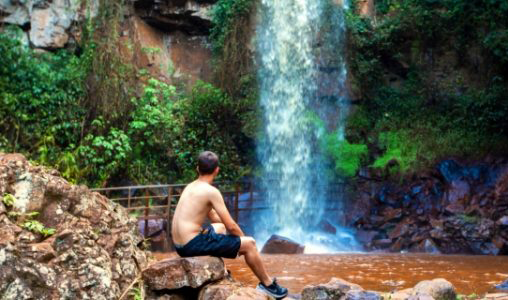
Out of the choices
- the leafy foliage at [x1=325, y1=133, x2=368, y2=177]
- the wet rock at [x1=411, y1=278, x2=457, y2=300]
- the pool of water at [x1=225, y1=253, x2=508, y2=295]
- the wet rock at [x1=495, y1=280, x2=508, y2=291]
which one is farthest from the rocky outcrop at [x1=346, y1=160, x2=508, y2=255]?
the wet rock at [x1=411, y1=278, x2=457, y2=300]

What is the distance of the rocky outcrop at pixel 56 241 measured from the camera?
12.6 ft

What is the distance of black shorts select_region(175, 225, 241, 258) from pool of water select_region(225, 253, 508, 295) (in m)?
2.31

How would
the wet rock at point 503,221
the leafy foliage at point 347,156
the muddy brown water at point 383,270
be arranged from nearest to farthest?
1. the muddy brown water at point 383,270
2. the wet rock at point 503,221
3. the leafy foliage at point 347,156

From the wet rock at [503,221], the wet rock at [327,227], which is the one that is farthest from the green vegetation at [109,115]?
the wet rock at [503,221]

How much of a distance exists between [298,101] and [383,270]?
24.8 ft

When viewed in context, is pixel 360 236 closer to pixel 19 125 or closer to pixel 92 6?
pixel 19 125

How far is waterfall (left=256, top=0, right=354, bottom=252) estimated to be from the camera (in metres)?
14.2

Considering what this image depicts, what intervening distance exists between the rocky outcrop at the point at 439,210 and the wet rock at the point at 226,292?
771 centimetres

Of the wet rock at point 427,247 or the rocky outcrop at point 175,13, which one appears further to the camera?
the rocky outcrop at point 175,13

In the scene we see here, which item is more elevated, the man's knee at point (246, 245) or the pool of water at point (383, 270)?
the man's knee at point (246, 245)

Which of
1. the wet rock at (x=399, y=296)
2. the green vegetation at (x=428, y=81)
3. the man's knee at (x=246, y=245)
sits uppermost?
the green vegetation at (x=428, y=81)

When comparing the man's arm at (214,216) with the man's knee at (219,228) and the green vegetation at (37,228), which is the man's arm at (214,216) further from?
the green vegetation at (37,228)

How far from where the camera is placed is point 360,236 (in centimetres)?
1242

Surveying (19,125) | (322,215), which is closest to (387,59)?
(322,215)
